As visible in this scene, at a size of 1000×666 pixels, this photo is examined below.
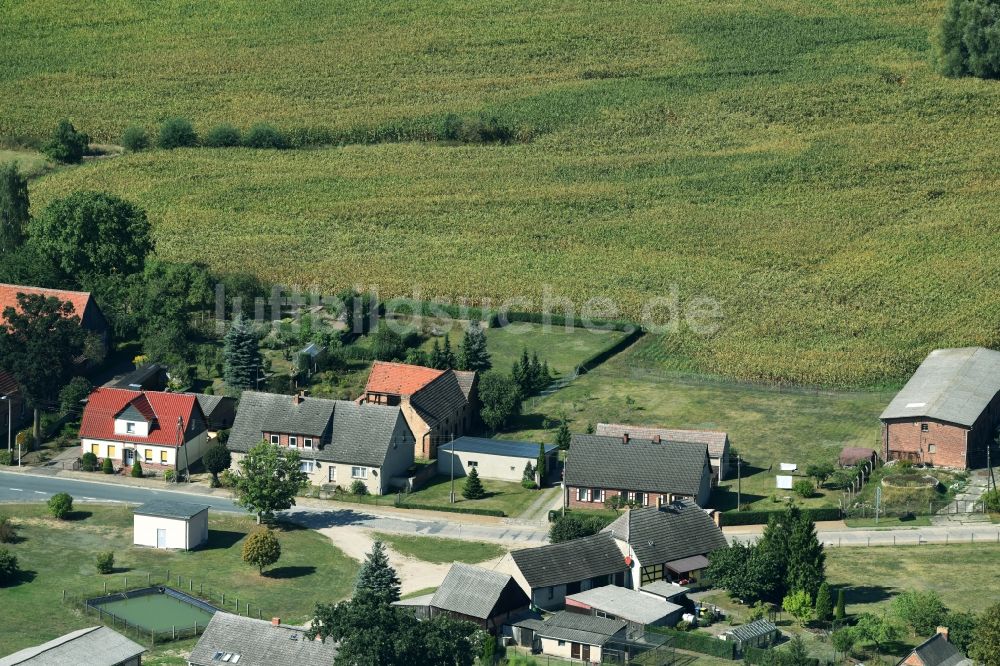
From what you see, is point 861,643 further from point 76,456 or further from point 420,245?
point 420,245

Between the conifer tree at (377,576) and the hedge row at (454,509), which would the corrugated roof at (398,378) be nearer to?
the hedge row at (454,509)

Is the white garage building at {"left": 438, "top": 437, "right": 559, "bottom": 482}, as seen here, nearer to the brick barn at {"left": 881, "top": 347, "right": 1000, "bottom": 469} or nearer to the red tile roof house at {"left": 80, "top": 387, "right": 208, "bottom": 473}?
the red tile roof house at {"left": 80, "top": 387, "right": 208, "bottom": 473}

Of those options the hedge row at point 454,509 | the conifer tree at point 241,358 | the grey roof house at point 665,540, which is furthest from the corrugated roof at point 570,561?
the conifer tree at point 241,358

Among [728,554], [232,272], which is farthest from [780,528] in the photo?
[232,272]

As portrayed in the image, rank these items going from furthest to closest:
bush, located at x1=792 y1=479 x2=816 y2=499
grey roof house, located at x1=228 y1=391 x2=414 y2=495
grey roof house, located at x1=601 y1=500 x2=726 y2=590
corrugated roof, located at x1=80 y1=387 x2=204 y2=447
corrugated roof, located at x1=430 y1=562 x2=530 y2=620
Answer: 1. corrugated roof, located at x1=80 y1=387 x2=204 y2=447
2. grey roof house, located at x1=228 y1=391 x2=414 y2=495
3. bush, located at x1=792 y1=479 x2=816 y2=499
4. grey roof house, located at x1=601 y1=500 x2=726 y2=590
5. corrugated roof, located at x1=430 y1=562 x2=530 y2=620

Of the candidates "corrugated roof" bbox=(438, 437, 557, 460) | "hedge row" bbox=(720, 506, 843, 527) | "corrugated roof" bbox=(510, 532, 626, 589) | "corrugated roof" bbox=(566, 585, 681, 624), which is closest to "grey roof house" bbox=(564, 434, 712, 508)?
"hedge row" bbox=(720, 506, 843, 527)

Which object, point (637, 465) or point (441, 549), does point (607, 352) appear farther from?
point (441, 549)
